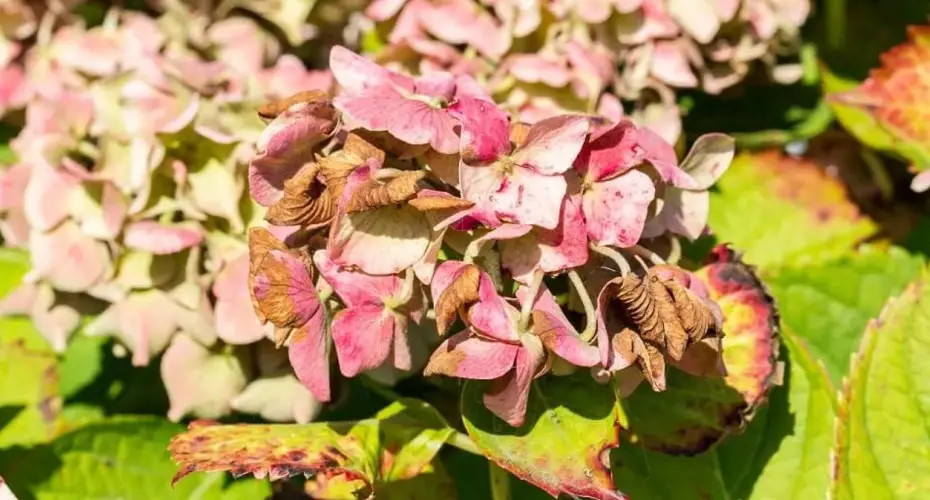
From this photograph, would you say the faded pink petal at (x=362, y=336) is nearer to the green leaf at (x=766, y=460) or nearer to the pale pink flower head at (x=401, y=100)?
the pale pink flower head at (x=401, y=100)

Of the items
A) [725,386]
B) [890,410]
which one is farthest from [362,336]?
[890,410]

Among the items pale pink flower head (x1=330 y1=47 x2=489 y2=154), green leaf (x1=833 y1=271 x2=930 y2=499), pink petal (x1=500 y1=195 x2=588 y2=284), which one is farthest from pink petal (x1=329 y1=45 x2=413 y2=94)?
Result: green leaf (x1=833 y1=271 x2=930 y2=499)

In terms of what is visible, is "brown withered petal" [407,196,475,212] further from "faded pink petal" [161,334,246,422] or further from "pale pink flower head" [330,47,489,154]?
"faded pink petal" [161,334,246,422]

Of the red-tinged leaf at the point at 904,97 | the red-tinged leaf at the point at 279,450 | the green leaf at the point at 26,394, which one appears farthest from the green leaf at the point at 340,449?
the red-tinged leaf at the point at 904,97

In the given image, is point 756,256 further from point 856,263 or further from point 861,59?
point 861,59

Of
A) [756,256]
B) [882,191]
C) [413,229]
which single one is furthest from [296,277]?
[882,191]

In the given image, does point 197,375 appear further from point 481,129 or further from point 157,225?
point 481,129
